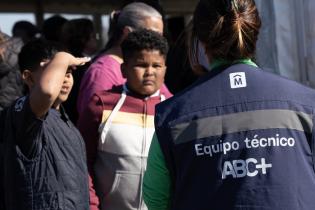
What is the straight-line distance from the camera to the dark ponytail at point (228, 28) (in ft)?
6.33

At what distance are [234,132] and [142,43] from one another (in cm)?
121

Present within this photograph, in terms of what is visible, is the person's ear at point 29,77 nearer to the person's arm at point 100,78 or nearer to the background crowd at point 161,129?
the background crowd at point 161,129

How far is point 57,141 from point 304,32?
52.2 inches

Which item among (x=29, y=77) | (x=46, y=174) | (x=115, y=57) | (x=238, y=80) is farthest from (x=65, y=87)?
(x=238, y=80)

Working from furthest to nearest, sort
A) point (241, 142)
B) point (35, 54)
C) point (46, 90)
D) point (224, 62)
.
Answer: point (35, 54), point (46, 90), point (224, 62), point (241, 142)

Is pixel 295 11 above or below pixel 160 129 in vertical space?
above

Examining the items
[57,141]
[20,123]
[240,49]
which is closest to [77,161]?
[57,141]

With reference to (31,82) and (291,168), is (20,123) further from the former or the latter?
(291,168)

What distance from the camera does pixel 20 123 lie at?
2.41 metres

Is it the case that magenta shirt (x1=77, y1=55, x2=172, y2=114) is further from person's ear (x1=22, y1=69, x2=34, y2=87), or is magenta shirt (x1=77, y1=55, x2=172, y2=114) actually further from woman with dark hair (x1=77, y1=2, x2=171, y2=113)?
person's ear (x1=22, y1=69, x2=34, y2=87)

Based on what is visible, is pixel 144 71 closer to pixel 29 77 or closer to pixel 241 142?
pixel 29 77

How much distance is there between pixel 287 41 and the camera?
3.24 meters

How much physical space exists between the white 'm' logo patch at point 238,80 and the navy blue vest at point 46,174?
0.84m

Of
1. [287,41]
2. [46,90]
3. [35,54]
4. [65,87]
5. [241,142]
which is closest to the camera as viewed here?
[241,142]
